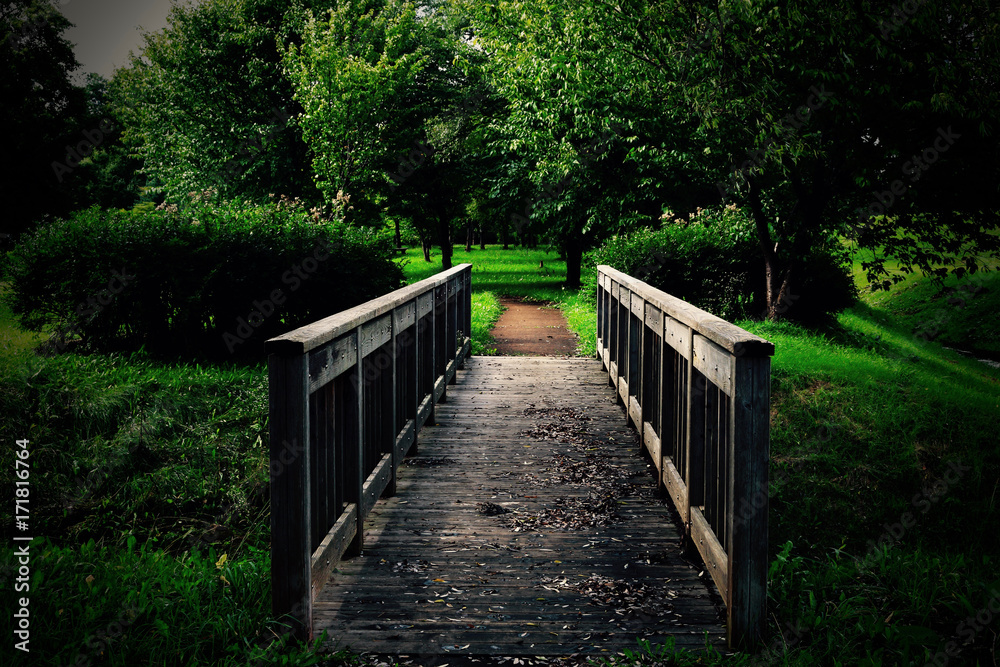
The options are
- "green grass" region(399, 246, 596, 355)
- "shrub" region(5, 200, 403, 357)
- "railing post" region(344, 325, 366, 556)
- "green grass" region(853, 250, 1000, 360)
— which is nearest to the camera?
"railing post" region(344, 325, 366, 556)

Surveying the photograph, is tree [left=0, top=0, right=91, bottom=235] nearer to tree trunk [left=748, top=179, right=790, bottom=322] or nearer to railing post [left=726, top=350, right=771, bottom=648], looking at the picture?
tree trunk [left=748, top=179, right=790, bottom=322]

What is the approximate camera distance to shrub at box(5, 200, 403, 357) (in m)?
7.52

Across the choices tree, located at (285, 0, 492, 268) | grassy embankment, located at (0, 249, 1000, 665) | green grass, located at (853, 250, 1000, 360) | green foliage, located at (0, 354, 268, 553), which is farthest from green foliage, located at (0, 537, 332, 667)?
green grass, located at (853, 250, 1000, 360)

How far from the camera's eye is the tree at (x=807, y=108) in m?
7.89

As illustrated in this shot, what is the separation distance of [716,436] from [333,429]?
1931 mm

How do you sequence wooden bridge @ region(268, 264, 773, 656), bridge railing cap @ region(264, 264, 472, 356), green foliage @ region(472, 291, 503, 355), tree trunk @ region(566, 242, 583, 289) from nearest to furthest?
bridge railing cap @ region(264, 264, 472, 356), wooden bridge @ region(268, 264, 773, 656), green foliage @ region(472, 291, 503, 355), tree trunk @ region(566, 242, 583, 289)

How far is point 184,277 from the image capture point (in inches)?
300

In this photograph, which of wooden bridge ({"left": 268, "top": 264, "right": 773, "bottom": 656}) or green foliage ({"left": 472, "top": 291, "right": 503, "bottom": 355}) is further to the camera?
green foliage ({"left": 472, "top": 291, "right": 503, "bottom": 355})

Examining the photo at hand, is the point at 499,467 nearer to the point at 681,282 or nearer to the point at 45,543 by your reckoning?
the point at 45,543

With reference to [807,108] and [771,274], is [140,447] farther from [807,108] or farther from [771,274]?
[771,274]

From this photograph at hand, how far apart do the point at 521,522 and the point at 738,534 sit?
1.77m

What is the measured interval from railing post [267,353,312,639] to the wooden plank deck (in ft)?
0.87

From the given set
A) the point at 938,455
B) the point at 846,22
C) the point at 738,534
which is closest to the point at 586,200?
the point at 846,22

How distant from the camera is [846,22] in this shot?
7840 millimetres
